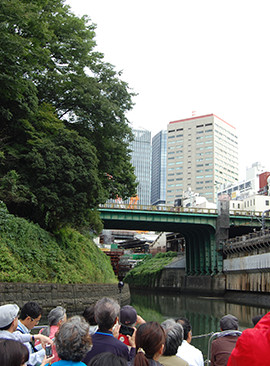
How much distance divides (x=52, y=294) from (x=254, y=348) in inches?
756

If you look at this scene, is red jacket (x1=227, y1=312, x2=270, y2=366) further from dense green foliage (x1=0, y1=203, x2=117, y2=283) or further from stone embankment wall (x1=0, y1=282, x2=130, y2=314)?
dense green foliage (x1=0, y1=203, x2=117, y2=283)

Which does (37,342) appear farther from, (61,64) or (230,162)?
(230,162)

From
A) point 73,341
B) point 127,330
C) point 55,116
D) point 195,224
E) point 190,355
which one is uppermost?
point 55,116

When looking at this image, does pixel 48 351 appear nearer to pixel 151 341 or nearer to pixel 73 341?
pixel 73 341

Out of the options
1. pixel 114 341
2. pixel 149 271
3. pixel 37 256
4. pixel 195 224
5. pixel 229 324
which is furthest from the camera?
pixel 149 271

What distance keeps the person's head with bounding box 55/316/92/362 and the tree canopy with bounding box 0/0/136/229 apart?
18635 mm

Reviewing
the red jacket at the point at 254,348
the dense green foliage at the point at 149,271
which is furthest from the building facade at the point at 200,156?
the red jacket at the point at 254,348

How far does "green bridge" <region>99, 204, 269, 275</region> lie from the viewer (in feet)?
180

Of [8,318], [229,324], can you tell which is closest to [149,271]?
[229,324]

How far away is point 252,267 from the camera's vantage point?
4862 cm

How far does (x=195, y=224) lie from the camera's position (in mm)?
58938

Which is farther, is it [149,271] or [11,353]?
[149,271]

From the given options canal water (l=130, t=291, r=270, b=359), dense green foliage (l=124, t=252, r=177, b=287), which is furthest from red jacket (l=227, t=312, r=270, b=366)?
dense green foliage (l=124, t=252, r=177, b=287)

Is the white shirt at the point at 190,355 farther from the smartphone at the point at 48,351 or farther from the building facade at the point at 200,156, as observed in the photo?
the building facade at the point at 200,156
